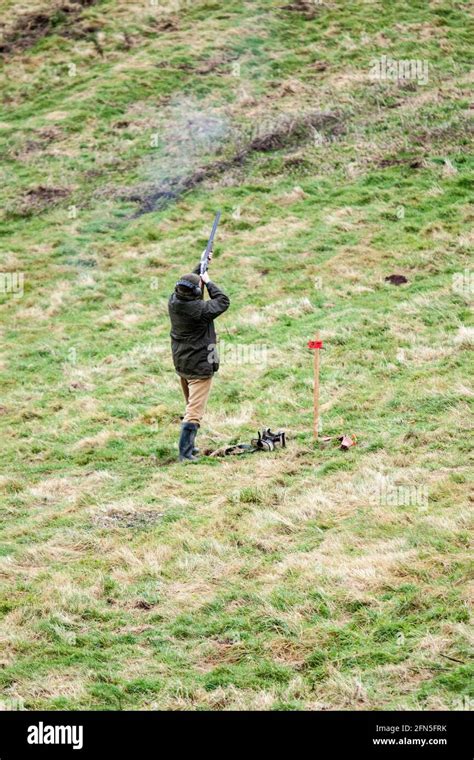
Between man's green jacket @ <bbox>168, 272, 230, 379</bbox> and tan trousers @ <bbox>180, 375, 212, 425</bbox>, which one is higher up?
man's green jacket @ <bbox>168, 272, 230, 379</bbox>

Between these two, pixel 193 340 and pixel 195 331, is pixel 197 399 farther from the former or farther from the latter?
pixel 195 331

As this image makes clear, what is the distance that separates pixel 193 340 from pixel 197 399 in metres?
0.86

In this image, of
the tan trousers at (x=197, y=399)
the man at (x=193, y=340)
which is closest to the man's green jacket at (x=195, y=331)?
the man at (x=193, y=340)

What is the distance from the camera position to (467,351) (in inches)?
549

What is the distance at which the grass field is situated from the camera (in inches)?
288

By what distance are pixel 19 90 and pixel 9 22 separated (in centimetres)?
556

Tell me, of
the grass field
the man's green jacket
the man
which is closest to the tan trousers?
the man

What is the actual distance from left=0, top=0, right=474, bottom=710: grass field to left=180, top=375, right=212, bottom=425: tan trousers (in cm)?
69

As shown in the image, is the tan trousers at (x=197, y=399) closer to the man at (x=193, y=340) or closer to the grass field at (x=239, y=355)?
the man at (x=193, y=340)

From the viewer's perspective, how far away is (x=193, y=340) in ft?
40.6

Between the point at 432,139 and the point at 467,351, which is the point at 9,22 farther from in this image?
the point at 467,351

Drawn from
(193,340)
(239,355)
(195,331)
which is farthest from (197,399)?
(239,355)

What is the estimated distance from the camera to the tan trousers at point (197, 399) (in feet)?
40.3

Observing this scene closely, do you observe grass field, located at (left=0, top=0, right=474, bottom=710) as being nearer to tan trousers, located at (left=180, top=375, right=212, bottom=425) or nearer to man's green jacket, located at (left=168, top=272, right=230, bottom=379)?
tan trousers, located at (left=180, top=375, right=212, bottom=425)
